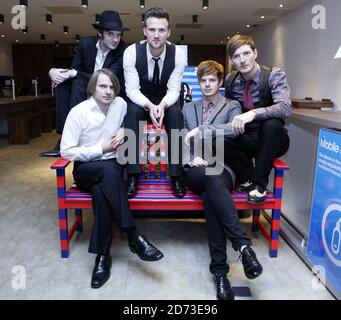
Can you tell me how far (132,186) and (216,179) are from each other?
Result: 1.81ft

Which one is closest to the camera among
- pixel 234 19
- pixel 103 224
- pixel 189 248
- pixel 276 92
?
pixel 103 224

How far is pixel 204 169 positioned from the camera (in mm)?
2178

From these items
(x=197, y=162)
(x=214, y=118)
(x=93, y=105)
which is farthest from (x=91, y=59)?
(x=197, y=162)

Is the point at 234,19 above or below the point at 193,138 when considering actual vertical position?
above

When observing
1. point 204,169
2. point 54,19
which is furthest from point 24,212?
point 54,19

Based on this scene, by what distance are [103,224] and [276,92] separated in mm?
1333

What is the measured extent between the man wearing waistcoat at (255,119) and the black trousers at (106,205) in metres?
0.74

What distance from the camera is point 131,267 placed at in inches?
88.9

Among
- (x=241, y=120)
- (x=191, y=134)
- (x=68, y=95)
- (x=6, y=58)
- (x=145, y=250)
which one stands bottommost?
(x=145, y=250)

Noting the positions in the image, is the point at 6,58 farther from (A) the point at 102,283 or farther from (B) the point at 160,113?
(A) the point at 102,283

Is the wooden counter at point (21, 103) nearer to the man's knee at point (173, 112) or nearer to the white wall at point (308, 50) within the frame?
the man's knee at point (173, 112)

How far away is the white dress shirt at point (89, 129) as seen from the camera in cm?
222
